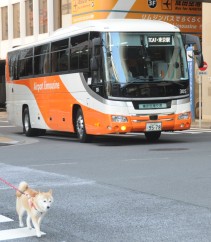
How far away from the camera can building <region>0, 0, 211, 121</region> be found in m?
35.3

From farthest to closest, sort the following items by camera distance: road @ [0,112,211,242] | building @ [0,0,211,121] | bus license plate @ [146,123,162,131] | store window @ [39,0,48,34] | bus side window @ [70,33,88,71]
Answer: store window @ [39,0,48,34]
building @ [0,0,211,121]
bus side window @ [70,33,88,71]
bus license plate @ [146,123,162,131]
road @ [0,112,211,242]

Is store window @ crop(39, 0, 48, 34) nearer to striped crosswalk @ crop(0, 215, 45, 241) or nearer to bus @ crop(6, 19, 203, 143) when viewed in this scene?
bus @ crop(6, 19, 203, 143)

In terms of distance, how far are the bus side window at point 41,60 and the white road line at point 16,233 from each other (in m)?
16.9

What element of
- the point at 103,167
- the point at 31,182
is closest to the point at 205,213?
the point at 31,182

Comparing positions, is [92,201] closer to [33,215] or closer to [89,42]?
[33,215]

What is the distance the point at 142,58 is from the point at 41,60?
583cm

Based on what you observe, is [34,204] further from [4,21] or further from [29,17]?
[4,21]

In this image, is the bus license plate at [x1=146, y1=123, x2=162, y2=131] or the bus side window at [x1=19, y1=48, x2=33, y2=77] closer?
the bus license plate at [x1=146, y1=123, x2=162, y2=131]

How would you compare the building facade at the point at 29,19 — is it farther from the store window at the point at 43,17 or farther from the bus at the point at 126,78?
the bus at the point at 126,78

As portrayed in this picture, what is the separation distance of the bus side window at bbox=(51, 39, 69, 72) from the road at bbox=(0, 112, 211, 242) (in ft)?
11.4

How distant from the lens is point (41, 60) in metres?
25.1

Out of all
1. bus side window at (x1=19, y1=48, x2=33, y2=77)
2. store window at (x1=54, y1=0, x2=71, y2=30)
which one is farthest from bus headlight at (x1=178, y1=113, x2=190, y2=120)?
store window at (x1=54, y1=0, x2=71, y2=30)

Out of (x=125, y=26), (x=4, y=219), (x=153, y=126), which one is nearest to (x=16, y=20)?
(x=125, y=26)

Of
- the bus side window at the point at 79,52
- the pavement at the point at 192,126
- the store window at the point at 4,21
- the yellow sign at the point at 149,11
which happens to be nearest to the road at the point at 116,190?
the pavement at the point at 192,126
